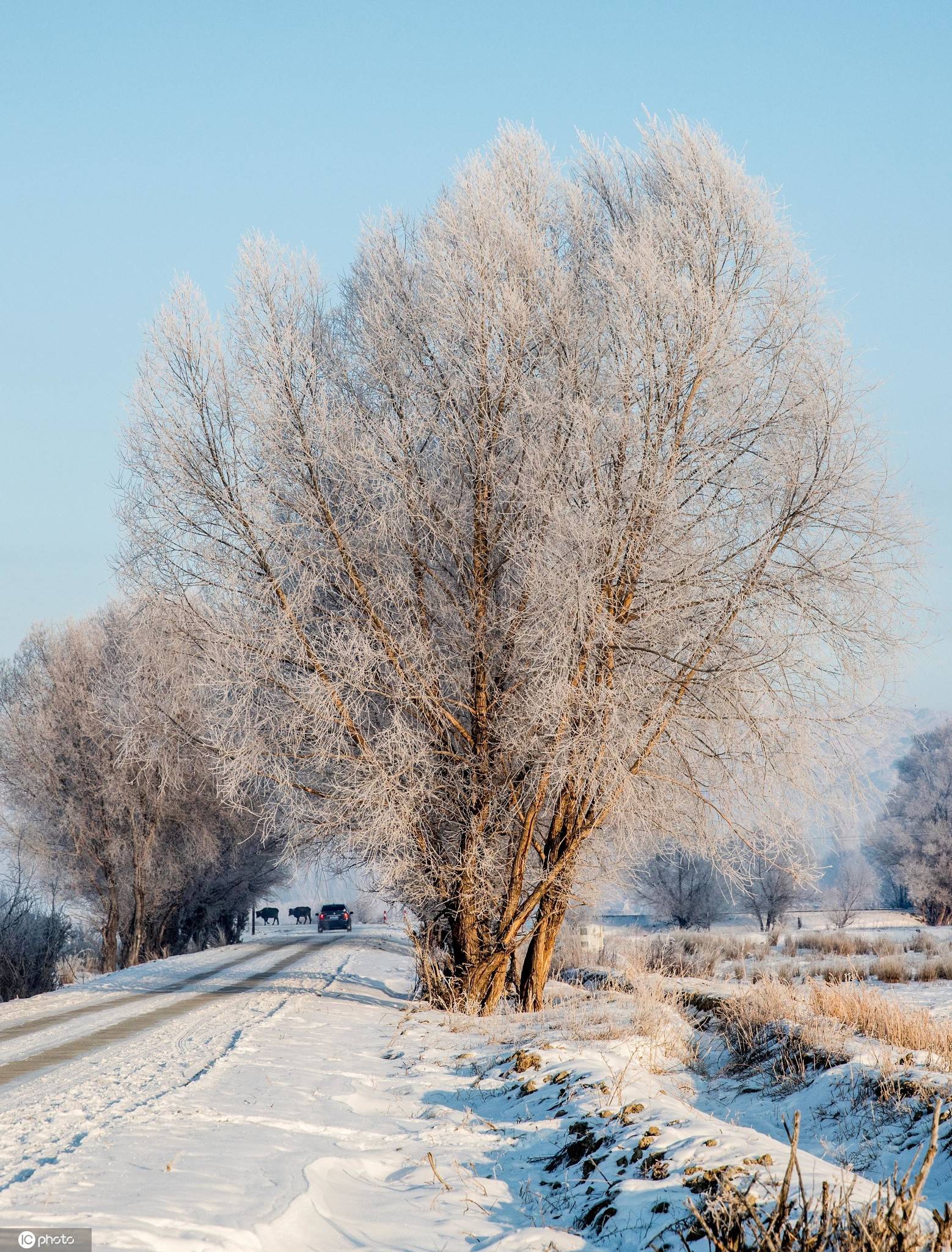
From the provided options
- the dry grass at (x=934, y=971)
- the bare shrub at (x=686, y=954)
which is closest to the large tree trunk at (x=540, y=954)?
the bare shrub at (x=686, y=954)

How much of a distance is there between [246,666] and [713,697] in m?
5.52

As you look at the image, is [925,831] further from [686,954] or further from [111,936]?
[111,936]

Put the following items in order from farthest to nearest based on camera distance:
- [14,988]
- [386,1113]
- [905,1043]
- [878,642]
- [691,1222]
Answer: [14,988], [878,642], [905,1043], [386,1113], [691,1222]

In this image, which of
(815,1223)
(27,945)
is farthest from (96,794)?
(815,1223)

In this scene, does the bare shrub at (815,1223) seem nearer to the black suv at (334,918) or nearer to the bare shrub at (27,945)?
the bare shrub at (27,945)

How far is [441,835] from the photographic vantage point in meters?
12.7

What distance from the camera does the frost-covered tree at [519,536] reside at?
11.0m

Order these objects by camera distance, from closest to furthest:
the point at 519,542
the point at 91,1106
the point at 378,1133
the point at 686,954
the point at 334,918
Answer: the point at 378,1133 → the point at 91,1106 → the point at 519,542 → the point at 686,954 → the point at 334,918

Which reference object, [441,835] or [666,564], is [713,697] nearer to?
[666,564]

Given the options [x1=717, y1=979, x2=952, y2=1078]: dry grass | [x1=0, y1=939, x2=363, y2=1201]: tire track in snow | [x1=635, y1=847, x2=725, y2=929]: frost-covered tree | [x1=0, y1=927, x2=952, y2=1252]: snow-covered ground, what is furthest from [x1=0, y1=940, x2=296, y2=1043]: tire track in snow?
[x1=635, y1=847, x2=725, y2=929]: frost-covered tree

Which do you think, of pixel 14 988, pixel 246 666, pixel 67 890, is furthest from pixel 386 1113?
pixel 67 890

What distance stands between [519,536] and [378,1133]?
6.81 meters

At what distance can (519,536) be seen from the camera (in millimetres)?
11508

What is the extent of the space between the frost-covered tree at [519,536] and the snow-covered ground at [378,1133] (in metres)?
2.63
